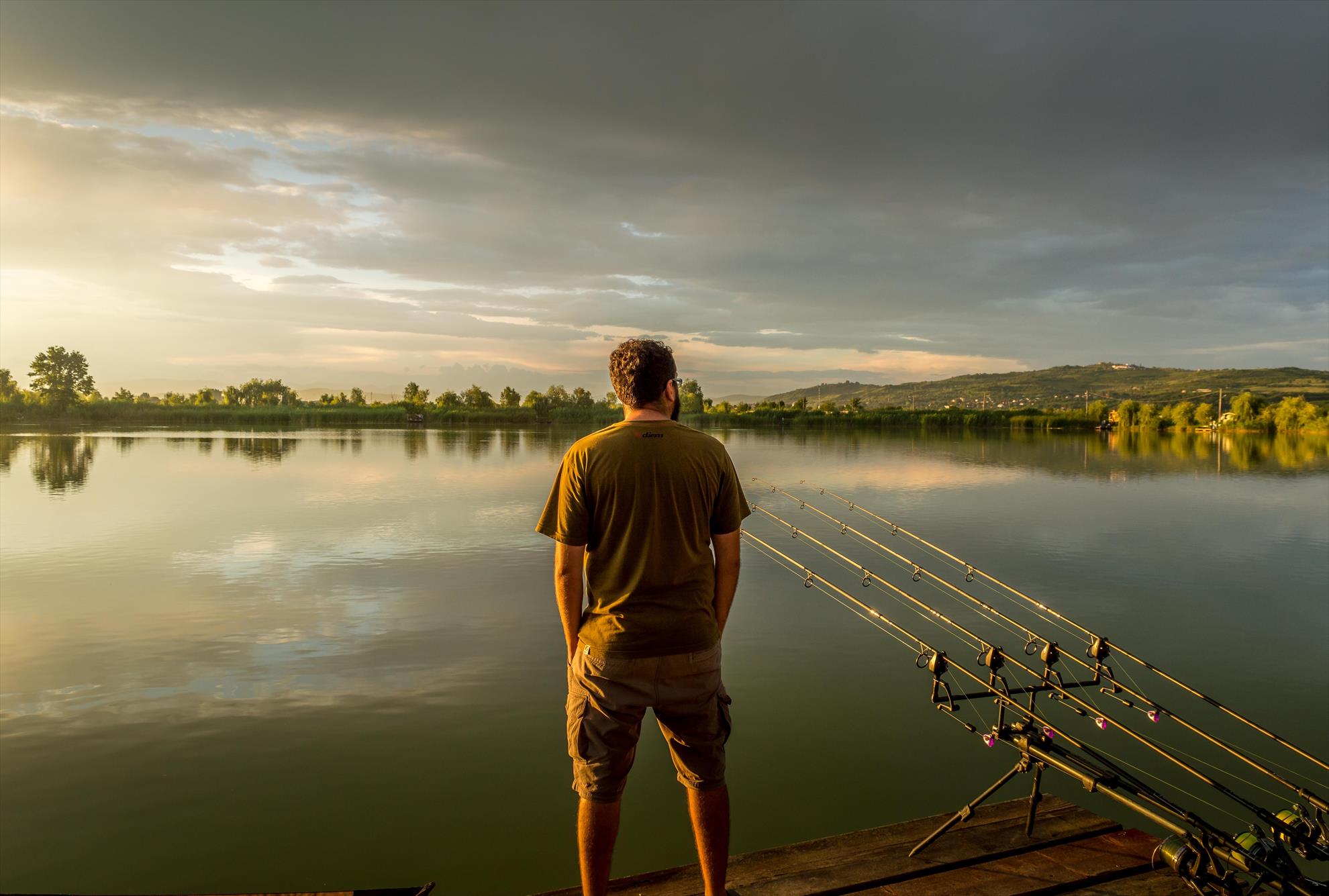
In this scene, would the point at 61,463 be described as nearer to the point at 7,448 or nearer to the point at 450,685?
the point at 7,448

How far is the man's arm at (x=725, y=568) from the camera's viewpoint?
334 centimetres

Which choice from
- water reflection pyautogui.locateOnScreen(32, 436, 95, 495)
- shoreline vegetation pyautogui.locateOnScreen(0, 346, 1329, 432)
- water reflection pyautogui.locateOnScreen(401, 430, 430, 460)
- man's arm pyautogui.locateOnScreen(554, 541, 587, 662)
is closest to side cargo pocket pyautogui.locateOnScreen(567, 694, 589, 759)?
man's arm pyautogui.locateOnScreen(554, 541, 587, 662)

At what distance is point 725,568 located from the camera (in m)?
3.40

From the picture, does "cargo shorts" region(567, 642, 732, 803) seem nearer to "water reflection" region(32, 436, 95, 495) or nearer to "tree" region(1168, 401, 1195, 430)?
"water reflection" region(32, 436, 95, 495)

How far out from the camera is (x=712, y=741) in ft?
10.5

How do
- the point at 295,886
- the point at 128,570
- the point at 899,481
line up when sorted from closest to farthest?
the point at 295,886
the point at 128,570
the point at 899,481

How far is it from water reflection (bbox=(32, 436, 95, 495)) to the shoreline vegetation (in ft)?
143

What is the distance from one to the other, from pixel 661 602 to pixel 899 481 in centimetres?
3016

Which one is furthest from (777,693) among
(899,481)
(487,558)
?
(899,481)

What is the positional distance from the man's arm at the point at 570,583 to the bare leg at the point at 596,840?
2.03ft

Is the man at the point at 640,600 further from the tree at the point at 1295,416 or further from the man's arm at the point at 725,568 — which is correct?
the tree at the point at 1295,416

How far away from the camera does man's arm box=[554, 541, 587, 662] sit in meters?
3.16

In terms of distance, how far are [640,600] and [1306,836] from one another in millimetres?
3264

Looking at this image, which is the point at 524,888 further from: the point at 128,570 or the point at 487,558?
the point at 128,570
